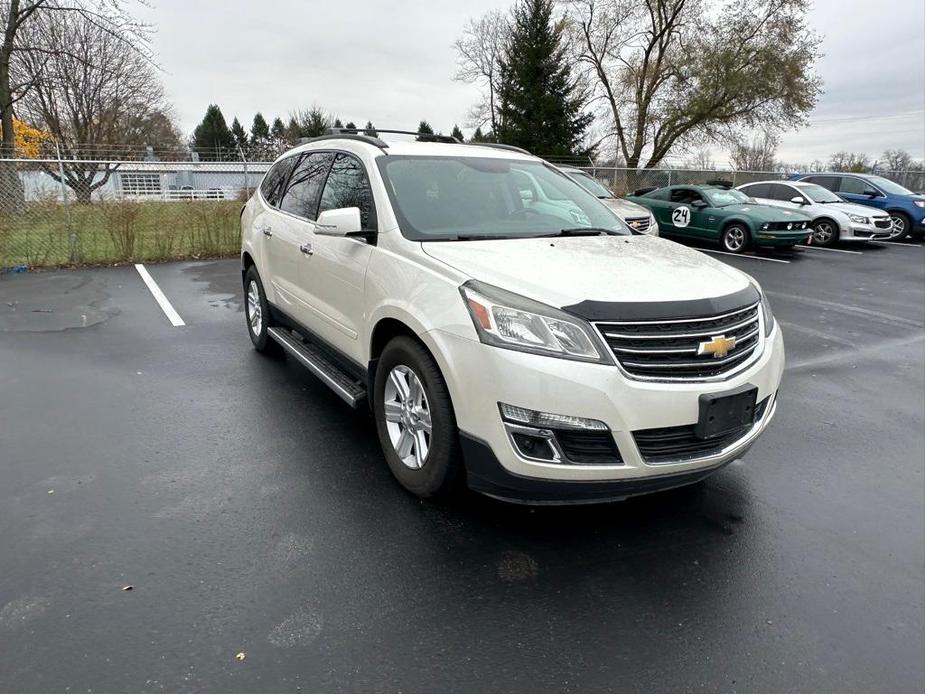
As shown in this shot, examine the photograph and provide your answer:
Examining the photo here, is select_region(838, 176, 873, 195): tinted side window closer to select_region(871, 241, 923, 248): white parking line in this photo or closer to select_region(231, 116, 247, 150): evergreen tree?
select_region(871, 241, 923, 248): white parking line

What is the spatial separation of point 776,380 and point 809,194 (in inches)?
620

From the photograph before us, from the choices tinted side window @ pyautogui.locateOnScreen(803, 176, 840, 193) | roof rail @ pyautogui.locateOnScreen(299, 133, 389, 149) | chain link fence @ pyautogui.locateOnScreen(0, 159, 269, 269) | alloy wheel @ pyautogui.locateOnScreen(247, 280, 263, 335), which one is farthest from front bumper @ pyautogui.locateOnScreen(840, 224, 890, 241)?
alloy wheel @ pyautogui.locateOnScreen(247, 280, 263, 335)

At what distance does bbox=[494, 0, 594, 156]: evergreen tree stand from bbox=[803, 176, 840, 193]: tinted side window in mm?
14941

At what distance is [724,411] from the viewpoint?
2.67 metres

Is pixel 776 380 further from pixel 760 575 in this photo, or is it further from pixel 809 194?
pixel 809 194

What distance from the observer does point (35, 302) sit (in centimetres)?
775

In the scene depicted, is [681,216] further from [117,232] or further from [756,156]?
[756,156]

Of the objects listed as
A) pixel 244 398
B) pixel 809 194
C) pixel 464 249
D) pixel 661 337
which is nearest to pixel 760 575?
pixel 661 337

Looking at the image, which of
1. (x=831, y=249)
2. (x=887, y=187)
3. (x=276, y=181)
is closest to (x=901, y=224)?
(x=887, y=187)

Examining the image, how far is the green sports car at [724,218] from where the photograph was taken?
43.0 ft

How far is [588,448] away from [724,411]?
2.17ft

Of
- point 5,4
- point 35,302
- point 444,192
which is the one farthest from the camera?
point 5,4

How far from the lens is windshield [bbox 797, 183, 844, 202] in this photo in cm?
1593

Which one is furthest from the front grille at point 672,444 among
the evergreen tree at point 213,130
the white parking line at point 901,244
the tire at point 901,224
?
the evergreen tree at point 213,130
